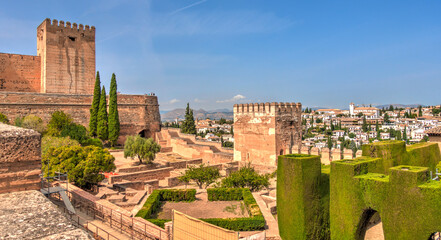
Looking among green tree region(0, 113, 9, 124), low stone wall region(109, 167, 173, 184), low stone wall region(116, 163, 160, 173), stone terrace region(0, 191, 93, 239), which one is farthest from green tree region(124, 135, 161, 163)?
stone terrace region(0, 191, 93, 239)

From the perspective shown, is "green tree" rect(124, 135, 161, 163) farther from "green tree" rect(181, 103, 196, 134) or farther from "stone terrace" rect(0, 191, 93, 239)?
"green tree" rect(181, 103, 196, 134)

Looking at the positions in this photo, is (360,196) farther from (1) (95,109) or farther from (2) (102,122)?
(1) (95,109)

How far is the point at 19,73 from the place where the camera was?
2817 centimetres

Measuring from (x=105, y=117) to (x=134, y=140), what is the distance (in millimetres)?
5855

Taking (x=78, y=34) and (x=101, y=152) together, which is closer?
(x=101, y=152)

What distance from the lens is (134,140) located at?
21875 mm

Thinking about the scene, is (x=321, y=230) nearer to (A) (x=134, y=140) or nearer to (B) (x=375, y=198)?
(B) (x=375, y=198)

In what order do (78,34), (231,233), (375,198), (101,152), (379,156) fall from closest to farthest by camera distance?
(231,233)
(375,198)
(379,156)
(101,152)
(78,34)

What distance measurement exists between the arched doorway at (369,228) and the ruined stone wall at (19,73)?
29419 mm

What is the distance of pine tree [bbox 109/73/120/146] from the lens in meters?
26.2

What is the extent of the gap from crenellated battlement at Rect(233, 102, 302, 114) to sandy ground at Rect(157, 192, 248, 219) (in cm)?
702

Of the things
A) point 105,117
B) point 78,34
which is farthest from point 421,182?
point 78,34

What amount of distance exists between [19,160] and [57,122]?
20.9m

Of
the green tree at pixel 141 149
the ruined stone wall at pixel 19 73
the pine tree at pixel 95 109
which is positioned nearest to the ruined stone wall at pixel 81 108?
the pine tree at pixel 95 109
